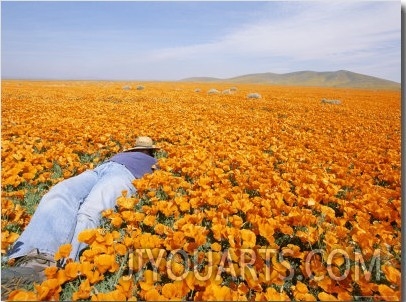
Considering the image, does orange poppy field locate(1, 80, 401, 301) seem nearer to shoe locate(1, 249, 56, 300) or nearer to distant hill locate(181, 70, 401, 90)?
shoe locate(1, 249, 56, 300)

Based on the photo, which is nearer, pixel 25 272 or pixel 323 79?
pixel 25 272

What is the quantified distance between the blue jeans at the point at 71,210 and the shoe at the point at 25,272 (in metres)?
0.07

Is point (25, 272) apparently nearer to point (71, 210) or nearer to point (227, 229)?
point (71, 210)

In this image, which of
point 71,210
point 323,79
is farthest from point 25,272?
point 323,79

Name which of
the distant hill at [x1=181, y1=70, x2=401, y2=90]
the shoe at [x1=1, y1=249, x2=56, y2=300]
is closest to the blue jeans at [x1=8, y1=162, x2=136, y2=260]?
the shoe at [x1=1, y1=249, x2=56, y2=300]

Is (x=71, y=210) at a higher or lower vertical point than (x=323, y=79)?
higher

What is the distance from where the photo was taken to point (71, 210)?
Answer: 13.0 ft

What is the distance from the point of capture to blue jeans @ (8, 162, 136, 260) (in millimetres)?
3428

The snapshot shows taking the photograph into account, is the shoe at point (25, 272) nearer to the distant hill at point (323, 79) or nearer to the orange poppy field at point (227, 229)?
the orange poppy field at point (227, 229)

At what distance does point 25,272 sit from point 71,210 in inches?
36.9

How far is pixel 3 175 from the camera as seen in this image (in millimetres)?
5094

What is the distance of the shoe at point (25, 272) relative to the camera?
298 centimetres

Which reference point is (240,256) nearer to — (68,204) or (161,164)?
(68,204)

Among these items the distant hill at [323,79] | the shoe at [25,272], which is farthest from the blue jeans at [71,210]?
the distant hill at [323,79]
